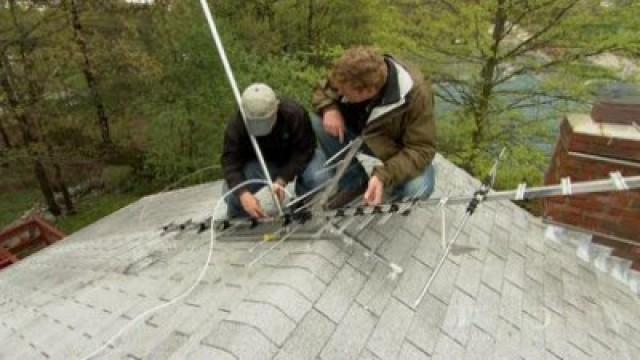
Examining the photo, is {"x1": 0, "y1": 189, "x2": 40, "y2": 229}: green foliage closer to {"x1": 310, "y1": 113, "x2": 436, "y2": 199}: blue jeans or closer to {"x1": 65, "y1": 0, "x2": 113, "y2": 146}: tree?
{"x1": 65, "y1": 0, "x2": 113, "y2": 146}: tree

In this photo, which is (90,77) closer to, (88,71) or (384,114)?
(88,71)

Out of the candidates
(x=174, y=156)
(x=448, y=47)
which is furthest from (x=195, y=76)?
(x=448, y=47)

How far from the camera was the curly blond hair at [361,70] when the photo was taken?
304cm

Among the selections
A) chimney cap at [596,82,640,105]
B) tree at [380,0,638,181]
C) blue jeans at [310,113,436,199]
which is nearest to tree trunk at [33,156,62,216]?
tree at [380,0,638,181]

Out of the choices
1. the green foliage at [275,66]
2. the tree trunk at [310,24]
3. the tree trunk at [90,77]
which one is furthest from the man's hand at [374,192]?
the tree trunk at [310,24]

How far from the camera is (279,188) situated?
3596 millimetres

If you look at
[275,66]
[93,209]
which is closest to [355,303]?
[275,66]

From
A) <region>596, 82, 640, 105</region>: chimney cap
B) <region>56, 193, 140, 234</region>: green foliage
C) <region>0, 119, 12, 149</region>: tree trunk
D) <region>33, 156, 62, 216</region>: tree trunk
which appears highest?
<region>596, 82, 640, 105</region>: chimney cap

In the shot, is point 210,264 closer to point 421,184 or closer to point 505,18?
point 421,184

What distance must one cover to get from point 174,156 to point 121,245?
10121mm

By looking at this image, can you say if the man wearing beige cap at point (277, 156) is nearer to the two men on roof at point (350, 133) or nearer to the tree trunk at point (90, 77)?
the two men on roof at point (350, 133)

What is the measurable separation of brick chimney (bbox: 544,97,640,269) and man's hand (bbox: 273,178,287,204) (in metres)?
2.25

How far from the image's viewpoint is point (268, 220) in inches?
145

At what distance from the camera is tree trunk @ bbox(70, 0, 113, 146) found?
584 inches
